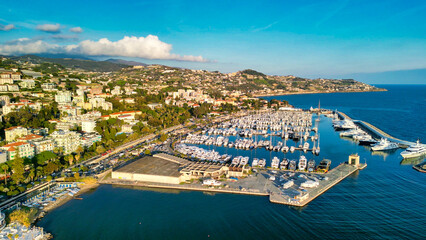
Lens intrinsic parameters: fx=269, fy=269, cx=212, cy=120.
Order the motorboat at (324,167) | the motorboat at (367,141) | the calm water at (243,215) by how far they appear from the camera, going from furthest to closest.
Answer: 1. the motorboat at (367,141)
2. the motorboat at (324,167)
3. the calm water at (243,215)

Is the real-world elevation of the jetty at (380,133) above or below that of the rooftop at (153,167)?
above

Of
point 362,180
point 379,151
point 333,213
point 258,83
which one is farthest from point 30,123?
point 258,83

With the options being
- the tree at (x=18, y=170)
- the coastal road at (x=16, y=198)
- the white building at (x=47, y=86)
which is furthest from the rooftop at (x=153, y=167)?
the white building at (x=47, y=86)

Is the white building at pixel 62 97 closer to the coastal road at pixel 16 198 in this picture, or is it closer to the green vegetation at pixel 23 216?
the coastal road at pixel 16 198

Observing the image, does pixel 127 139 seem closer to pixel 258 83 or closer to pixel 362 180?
pixel 362 180

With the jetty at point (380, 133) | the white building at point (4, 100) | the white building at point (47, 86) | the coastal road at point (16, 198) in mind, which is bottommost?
the coastal road at point (16, 198)

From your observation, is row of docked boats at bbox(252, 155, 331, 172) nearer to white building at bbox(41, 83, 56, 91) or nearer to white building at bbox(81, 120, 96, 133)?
white building at bbox(81, 120, 96, 133)

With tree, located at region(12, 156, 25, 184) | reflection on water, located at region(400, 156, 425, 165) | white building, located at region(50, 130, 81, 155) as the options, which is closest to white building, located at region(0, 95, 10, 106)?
white building, located at region(50, 130, 81, 155)

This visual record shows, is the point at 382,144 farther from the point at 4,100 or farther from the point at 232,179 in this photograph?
the point at 4,100
